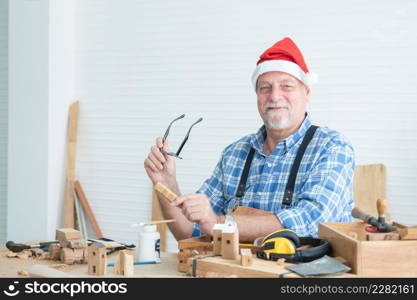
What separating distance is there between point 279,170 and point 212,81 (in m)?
2.63

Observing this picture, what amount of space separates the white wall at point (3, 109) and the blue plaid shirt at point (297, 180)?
3789 millimetres

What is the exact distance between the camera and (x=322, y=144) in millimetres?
2988

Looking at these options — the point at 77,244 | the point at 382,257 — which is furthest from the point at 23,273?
the point at 382,257

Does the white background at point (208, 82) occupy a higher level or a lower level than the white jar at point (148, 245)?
higher

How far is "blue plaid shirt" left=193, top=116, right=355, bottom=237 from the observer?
8.98 feet

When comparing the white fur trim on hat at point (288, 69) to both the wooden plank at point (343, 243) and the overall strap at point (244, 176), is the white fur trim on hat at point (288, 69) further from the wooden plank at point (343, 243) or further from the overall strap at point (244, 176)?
the wooden plank at point (343, 243)

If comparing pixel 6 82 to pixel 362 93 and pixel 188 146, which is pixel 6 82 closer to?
pixel 188 146

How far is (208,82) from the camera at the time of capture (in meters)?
5.58

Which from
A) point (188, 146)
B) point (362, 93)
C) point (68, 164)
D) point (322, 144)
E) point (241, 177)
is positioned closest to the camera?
point (322, 144)

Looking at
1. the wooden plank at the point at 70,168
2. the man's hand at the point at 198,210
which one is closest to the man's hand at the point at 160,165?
the man's hand at the point at 198,210

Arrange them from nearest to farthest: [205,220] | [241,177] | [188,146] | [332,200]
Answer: [205,220] < [332,200] < [241,177] < [188,146]

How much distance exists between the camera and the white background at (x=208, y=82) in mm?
4883

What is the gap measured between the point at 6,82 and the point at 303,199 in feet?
15.0

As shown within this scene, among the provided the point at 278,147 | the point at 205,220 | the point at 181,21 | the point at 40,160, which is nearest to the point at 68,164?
the point at 40,160
